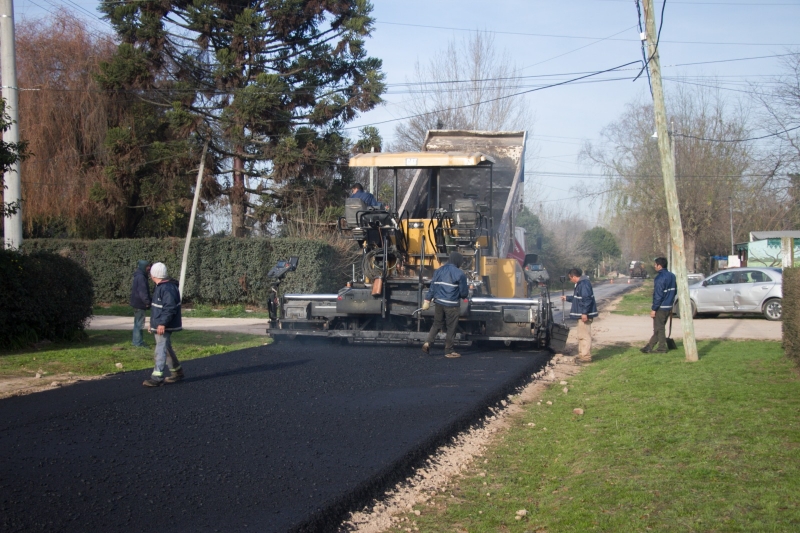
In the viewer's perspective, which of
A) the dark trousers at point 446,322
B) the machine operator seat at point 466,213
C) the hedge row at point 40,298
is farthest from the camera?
the hedge row at point 40,298

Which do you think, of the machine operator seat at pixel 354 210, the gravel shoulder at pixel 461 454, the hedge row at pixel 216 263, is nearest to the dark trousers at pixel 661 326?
the gravel shoulder at pixel 461 454

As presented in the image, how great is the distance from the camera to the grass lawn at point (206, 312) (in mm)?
23281

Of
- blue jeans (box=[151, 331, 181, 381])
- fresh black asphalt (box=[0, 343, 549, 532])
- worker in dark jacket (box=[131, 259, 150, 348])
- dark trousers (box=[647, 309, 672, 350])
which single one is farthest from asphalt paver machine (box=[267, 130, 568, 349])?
blue jeans (box=[151, 331, 181, 381])

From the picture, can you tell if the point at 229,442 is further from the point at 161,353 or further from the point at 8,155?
the point at 8,155

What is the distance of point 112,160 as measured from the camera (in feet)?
84.1

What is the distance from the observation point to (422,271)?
12.3m

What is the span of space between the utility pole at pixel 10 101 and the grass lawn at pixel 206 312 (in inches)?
312

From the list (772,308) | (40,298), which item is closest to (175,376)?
(40,298)

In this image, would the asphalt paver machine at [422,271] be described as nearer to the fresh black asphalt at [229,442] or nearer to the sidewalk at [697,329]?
the fresh black asphalt at [229,442]

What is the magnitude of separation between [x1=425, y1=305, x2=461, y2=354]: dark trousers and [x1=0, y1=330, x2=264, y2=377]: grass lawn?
4013 mm

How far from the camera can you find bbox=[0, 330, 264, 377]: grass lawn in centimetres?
1102

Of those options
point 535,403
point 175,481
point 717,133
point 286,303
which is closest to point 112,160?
A: point 286,303

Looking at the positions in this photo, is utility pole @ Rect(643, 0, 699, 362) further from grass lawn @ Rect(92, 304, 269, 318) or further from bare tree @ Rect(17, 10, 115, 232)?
bare tree @ Rect(17, 10, 115, 232)

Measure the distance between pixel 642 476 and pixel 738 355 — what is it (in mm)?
7141
